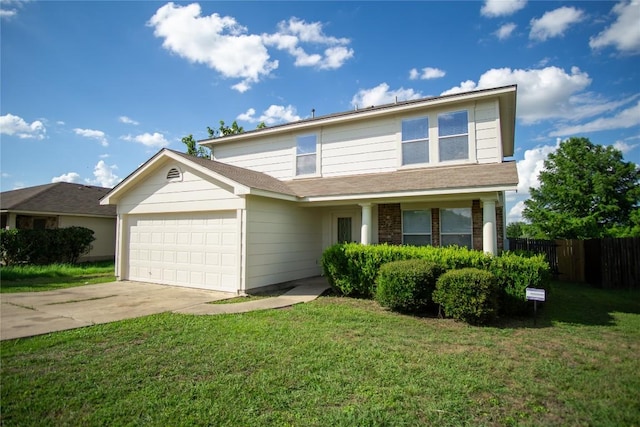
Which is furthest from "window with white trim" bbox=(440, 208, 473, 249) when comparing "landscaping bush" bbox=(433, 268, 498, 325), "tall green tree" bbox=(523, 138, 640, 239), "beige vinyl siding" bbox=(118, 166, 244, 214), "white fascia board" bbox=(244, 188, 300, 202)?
"tall green tree" bbox=(523, 138, 640, 239)

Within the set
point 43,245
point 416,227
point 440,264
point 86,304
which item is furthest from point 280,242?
point 43,245

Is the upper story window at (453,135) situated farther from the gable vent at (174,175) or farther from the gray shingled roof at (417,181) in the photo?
the gable vent at (174,175)

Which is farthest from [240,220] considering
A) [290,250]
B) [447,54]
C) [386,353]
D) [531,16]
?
[531,16]

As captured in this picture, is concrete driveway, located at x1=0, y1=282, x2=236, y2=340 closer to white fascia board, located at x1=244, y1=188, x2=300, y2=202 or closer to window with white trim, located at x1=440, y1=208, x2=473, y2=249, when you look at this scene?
white fascia board, located at x1=244, y1=188, x2=300, y2=202

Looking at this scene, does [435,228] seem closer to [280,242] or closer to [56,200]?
[280,242]

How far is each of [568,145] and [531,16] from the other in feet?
95.6

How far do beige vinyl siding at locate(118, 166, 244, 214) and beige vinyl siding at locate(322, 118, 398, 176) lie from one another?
14.8ft

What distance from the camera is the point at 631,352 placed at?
5.02 metres

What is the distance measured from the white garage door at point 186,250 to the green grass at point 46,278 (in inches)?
77.9

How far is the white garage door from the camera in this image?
388 inches

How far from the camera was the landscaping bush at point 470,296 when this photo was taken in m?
6.49

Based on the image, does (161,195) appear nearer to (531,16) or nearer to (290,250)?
(290,250)

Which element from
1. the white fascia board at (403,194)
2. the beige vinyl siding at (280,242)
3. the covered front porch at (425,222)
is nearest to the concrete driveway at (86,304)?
the beige vinyl siding at (280,242)

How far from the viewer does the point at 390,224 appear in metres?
11.6
